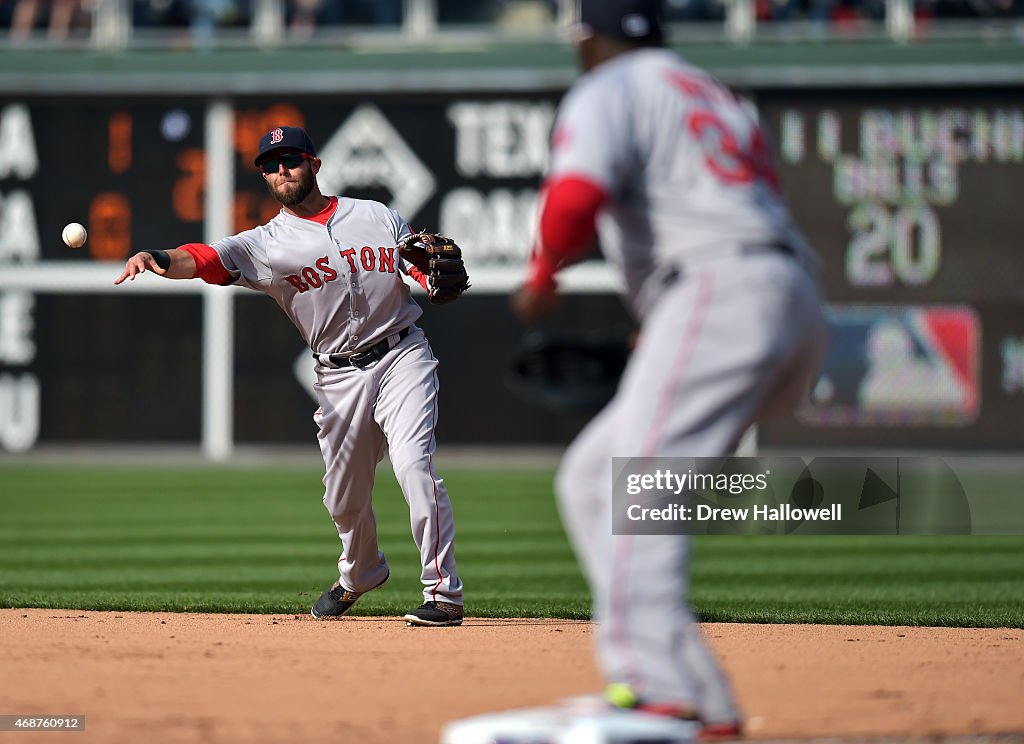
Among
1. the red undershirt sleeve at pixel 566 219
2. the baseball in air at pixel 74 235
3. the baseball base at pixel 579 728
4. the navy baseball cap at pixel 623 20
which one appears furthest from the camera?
the baseball in air at pixel 74 235

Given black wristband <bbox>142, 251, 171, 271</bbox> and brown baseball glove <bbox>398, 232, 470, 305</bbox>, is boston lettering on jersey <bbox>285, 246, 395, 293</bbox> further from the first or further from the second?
black wristband <bbox>142, 251, 171, 271</bbox>

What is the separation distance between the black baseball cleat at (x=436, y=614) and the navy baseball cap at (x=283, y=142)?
1.92 m

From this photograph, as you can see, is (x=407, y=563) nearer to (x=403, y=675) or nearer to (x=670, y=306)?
(x=403, y=675)

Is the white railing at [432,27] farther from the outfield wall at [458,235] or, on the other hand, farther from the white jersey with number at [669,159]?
the white jersey with number at [669,159]

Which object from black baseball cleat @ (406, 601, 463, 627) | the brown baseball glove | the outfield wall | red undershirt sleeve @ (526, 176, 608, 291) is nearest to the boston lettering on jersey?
the brown baseball glove

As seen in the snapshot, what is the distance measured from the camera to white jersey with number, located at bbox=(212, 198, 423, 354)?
6645 millimetres

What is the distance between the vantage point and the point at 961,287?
743 inches

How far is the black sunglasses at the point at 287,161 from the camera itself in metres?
6.71

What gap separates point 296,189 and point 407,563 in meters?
3.83

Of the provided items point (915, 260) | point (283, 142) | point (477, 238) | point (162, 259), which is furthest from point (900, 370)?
point (162, 259)

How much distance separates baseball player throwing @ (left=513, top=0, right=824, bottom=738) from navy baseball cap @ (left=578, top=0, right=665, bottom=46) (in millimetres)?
109

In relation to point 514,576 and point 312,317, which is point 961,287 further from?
point 312,317

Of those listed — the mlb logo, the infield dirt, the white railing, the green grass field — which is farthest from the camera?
the white railing

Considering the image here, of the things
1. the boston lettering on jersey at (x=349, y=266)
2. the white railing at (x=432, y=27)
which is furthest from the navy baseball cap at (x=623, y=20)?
the white railing at (x=432, y=27)
